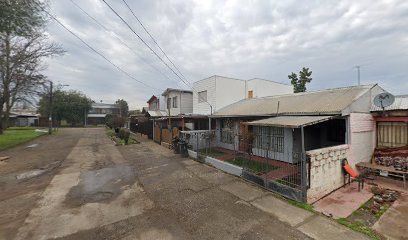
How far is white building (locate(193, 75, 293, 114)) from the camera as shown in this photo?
57.9ft

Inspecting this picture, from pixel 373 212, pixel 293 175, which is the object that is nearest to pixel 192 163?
pixel 293 175

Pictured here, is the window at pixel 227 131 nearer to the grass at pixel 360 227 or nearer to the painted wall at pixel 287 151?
the painted wall at pixel 287 151

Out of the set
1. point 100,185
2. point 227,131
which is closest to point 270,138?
point 227,131

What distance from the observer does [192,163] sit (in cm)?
1129

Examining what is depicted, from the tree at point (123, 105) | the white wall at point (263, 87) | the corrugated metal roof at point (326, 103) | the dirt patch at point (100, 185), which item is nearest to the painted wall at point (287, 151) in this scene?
the corrugated metal roof at point (326, 103)

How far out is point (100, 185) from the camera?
7.75m

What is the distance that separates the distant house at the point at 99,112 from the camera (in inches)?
2478

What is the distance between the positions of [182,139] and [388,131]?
11.5m

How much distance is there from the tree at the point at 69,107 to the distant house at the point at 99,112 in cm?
844

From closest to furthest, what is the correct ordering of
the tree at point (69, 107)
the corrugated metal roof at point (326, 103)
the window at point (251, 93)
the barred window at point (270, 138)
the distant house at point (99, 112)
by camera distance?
the corrugated metal roof at point (326, 103)
the barred window at point (270, 138)
the window at point (251, 93)
the tree at point (69, 107)
the distant house at point (99, 112)

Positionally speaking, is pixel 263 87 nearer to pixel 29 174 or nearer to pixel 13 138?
pixel 29 174

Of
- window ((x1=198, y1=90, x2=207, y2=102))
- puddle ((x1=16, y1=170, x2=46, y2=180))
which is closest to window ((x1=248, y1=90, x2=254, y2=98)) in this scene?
window ((x1=198, y1=90, x2=207, y2=102))

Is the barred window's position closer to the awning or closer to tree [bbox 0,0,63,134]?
the awning

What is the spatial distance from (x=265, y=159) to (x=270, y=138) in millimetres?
1274
